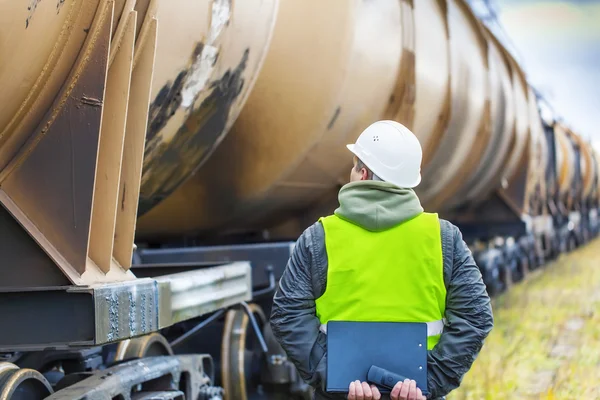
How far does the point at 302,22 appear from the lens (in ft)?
15.5

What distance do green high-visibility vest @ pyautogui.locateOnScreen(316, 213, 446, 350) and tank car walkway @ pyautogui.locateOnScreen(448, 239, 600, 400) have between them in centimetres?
379

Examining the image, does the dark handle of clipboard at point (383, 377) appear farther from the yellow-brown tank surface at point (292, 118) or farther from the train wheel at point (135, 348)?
the yellow-brown tank surface at point (292, 118)

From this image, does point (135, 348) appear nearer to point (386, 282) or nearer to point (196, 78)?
point (196, 78)

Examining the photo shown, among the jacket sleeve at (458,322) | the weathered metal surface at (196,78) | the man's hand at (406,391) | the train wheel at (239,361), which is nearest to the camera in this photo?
the man's hand at (406,391)

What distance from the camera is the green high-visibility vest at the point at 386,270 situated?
2.67 meters

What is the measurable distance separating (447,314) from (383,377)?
314mm

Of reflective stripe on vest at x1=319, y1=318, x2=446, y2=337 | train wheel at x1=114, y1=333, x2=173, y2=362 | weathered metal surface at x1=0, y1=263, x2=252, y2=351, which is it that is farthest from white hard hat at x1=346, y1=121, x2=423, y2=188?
train wheel at x1=114, y1=333, x2=173, y2=362

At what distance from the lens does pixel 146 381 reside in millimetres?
3553

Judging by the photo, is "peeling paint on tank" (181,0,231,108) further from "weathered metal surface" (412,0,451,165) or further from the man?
"weathered metal surface" (412,0,451,165)

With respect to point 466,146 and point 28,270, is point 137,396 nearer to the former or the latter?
point 28,270

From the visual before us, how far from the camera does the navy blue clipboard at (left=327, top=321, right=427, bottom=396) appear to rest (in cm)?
260

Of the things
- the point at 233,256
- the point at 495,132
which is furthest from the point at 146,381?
the point at 495,132

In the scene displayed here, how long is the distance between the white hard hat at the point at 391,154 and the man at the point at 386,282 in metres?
0.02

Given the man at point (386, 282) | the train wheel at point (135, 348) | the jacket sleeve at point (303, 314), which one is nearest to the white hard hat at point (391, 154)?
the man at point (386, 282)
